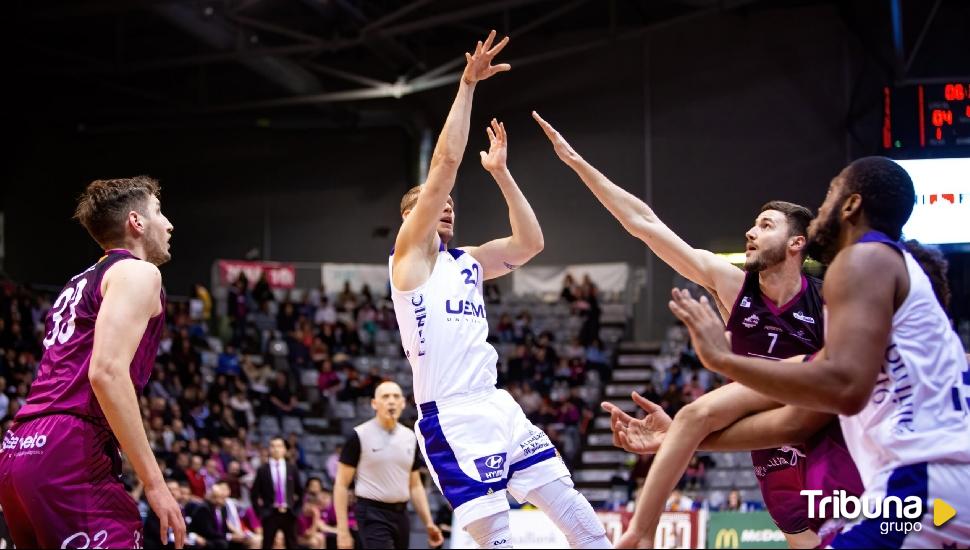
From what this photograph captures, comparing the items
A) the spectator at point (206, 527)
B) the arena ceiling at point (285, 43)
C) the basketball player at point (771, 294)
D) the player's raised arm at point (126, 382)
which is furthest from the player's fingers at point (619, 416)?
the arena ceiling at point (285, 43)

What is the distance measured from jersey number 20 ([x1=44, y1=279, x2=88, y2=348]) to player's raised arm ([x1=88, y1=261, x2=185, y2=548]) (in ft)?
0.64

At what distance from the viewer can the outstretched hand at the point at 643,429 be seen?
15.8ft

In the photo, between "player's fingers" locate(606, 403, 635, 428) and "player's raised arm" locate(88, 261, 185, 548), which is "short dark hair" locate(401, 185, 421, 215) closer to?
"player's raised arm" locate(88, 261, 185, 548)

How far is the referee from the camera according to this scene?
386 inches

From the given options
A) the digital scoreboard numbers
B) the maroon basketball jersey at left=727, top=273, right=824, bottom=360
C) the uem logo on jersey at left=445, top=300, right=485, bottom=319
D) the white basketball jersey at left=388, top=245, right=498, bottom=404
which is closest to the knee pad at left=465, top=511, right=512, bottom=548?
the white basketball jersey at left=388, top=245, right=498, bottom=404

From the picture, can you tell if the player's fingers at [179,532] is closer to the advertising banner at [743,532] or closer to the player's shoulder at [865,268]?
the player's shoulder at [865,268]

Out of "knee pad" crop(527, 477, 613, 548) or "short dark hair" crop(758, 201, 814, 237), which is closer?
"knee pad" crop(527, 477, 613, 548)

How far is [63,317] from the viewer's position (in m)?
4.95

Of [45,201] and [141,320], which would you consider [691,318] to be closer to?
[141,320]

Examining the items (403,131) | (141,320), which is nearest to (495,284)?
(403,131)

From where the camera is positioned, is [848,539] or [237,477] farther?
[237,477]

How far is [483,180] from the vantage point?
2747 cm

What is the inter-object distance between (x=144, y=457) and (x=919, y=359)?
3.18m

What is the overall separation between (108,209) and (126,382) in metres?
0.97
